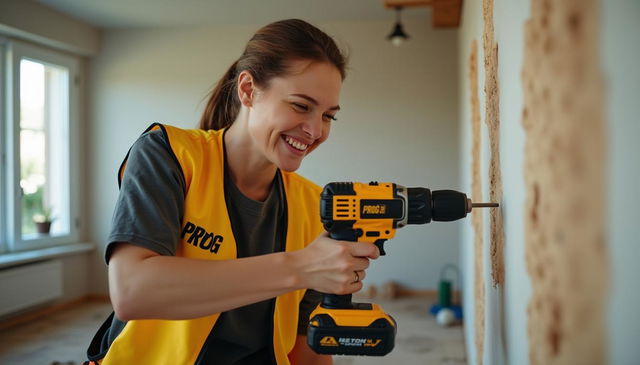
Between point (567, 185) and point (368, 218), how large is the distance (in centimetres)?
59

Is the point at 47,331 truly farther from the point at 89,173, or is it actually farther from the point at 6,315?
the point at 89,173

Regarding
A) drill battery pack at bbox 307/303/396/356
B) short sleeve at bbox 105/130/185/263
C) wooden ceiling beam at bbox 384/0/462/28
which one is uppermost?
wooden ceiling beam at bbox 384/0/462/28

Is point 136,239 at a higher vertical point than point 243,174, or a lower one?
lower

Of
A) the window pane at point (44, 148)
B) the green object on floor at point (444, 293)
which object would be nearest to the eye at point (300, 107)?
the green object on floor at point (444, 293)

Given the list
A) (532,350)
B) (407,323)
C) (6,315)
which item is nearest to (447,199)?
(532,350)

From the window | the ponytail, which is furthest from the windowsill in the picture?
the ponytail

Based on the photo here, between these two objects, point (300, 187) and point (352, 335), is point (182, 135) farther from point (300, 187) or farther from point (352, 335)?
point (352, 335)

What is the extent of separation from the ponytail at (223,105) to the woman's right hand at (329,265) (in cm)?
58

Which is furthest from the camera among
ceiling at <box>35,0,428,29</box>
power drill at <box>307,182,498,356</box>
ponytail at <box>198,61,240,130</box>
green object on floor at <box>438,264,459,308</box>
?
green object on floor at <box>438,264,459,308</box>

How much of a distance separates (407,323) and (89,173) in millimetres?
3582

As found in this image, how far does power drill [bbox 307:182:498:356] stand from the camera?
1139mm

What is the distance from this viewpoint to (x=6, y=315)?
4348 millimetres

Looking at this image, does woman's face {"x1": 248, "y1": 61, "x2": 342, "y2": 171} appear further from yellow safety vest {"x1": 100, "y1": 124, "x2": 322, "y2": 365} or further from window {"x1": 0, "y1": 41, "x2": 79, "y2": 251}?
window {"x1": 0, "y1": 41, "x2": 79, "y2": 251}

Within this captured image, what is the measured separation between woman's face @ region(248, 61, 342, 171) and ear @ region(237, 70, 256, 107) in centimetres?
2
